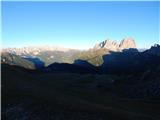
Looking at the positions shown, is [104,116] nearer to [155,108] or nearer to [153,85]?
[155,108]

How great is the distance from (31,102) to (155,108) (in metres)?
36.5

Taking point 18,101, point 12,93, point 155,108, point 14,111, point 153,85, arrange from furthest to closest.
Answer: point 153,85, point 155,108, point 12,93, point 18,101, point 14,111

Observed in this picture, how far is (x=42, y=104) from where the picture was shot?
159ft

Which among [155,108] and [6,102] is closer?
[6,102]

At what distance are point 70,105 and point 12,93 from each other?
1350 cm

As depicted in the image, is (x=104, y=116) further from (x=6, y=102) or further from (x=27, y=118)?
(x=6, y=102)

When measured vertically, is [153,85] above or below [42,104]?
below

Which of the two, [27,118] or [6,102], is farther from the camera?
[6,102]

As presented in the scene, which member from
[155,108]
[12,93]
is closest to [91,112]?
[12,93]

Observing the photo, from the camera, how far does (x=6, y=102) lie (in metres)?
52.0

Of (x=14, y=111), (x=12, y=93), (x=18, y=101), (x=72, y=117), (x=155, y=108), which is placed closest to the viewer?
(x=72, y=117)

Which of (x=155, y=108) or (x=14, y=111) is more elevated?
(x=14, y=111)

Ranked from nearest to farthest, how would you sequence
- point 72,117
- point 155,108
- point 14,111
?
point 72,117, point 14,111, point 155,108

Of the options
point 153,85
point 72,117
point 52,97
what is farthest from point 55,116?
point 153,85
